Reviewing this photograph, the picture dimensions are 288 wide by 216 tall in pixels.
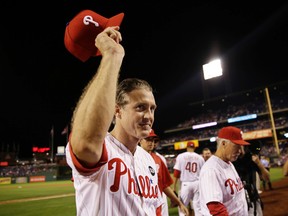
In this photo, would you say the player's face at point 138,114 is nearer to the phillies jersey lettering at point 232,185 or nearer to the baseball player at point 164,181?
the baseball player at point 164,181

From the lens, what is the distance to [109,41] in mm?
1169

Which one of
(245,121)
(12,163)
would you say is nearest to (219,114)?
(245,121)

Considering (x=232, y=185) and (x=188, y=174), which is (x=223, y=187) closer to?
(x=232, y=185)

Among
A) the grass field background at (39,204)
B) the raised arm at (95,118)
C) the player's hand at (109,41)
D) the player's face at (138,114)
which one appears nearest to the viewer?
the raised arm at (95,118)

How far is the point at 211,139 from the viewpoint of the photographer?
51531mm

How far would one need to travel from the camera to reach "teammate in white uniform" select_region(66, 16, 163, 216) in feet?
3.37

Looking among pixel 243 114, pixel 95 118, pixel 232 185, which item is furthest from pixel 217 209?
pixel 243 114

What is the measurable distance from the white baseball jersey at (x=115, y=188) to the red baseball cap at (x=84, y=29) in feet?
1.87

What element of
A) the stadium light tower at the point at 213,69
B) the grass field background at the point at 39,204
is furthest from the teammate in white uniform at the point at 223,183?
the stadium light tower at the point at 213,69

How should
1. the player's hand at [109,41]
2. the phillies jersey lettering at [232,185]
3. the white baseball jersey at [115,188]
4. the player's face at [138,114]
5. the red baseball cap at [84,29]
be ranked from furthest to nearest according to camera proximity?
1. the phillies jersey lettering at [232,185]
2. the player's face at [138,114]
3. the white baseball jersey at [115,188]
4. the red baseball cap at [84,29]
5. the player's hand at [109,41]

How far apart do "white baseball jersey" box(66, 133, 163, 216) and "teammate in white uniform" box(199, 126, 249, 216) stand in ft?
5.14

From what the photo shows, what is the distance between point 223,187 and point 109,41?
280cm

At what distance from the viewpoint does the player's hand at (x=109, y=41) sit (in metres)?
1.16

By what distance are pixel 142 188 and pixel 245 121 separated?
179 ft
